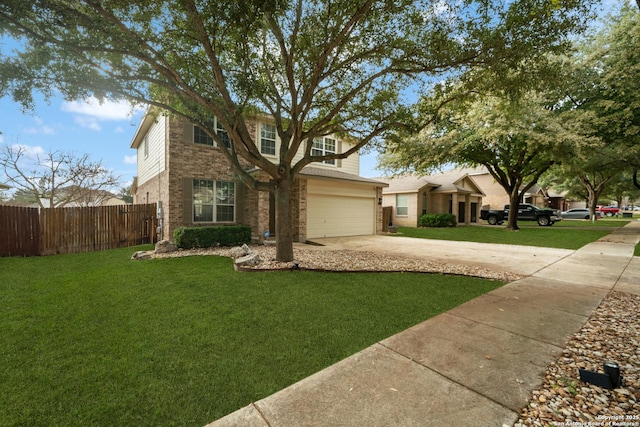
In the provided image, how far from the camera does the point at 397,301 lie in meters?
4.39

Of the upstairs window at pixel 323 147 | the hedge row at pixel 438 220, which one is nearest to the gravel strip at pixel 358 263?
the upstairs window at pixel 323 147

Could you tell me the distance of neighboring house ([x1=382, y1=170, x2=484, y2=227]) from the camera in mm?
21188

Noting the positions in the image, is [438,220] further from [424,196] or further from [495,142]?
[495,142]

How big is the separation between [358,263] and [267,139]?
7392 mm

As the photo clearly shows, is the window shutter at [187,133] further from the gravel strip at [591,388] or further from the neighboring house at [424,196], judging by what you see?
the neighboring house at [424,196]

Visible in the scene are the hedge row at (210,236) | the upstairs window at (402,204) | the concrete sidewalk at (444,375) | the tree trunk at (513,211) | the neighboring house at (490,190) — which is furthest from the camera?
the neighboring house at (490,190)

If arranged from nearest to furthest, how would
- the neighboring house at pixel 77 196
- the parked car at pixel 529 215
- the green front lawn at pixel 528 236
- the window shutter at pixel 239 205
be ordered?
the window shutter at pixel 239 205 < the green front lawn at pixel 528 236 < the neighboring house at pixel 77 196 < the parked car at pixel 529 215

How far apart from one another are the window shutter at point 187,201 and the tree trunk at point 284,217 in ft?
15.5

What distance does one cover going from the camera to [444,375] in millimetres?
2443

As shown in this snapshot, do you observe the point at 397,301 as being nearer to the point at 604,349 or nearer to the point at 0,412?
the point at 604,349

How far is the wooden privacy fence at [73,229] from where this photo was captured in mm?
8188

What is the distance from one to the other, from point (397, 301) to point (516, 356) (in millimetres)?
1781

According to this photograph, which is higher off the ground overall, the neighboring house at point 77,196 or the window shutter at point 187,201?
the neighboring house at point 77,196

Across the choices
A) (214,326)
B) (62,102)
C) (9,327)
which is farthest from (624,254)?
(62,102)
